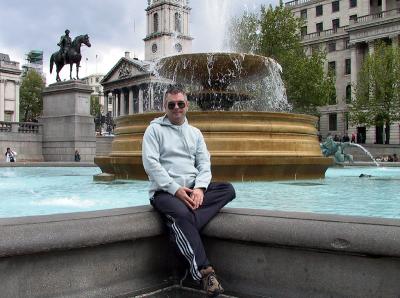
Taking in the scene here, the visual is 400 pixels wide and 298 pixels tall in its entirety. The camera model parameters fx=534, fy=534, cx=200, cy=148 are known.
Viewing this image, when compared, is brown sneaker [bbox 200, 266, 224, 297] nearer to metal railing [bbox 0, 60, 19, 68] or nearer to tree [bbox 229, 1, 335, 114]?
tree [bbox 229, 1, 335, 114]

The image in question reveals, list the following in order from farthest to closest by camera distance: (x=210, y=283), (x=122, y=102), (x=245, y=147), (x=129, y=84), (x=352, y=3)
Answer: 1. (x=122, y=102)
2. (x=129, y=84)
3. (x=352, y=3)
4. (x=245, y=147)
5. (x=210, y=283)

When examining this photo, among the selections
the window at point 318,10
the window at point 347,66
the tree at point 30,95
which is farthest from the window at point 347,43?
the tree at point 30,95

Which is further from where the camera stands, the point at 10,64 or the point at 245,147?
the point at 10,64

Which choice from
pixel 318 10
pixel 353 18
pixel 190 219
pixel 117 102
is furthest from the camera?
pixel 117 102

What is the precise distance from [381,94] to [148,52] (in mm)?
74095

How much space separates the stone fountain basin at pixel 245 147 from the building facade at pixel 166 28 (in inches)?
3642

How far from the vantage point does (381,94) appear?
43094 millimetres

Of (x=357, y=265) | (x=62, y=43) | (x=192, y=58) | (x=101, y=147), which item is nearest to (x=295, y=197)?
(x=357, y=265)

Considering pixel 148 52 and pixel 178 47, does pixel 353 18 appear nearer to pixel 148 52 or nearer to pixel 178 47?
pixel 178 47

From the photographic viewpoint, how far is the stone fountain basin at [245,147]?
8.95 m

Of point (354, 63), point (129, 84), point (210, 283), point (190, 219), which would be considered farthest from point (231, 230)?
point (129, 84)

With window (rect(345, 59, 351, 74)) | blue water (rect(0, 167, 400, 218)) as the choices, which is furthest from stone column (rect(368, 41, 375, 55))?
blue water (rect(0, 167, 400, 218))

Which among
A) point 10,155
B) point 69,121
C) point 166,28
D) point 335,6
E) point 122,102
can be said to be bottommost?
point 10,155

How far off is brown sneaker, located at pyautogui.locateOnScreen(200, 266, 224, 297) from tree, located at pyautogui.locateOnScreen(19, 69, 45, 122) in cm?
8667
